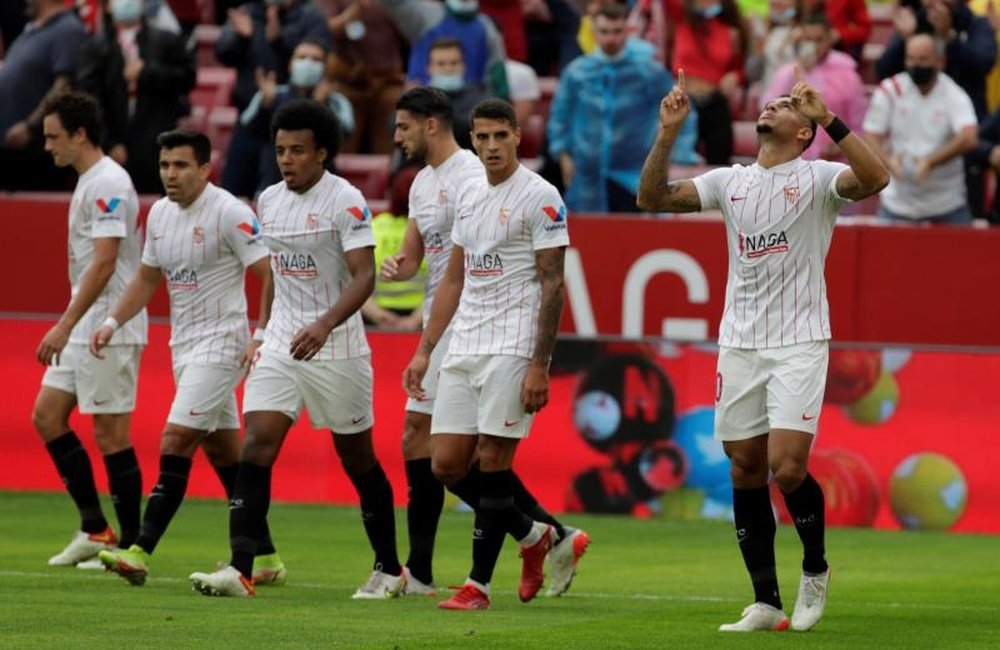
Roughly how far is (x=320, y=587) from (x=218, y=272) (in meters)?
1.76

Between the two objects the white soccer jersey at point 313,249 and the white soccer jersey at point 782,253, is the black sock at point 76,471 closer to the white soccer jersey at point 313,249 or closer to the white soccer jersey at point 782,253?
the white soccer jersey at point 313,249

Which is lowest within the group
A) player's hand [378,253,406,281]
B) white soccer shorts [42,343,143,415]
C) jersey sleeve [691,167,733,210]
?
white soccer shorts [42,343,143,415]

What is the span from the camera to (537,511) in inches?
491

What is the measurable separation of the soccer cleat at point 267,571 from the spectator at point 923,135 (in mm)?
7424

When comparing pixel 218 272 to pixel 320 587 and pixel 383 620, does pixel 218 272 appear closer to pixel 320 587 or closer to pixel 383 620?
pixel 320 587

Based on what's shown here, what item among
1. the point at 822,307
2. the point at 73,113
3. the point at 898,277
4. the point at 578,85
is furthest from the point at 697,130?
the point at 822,307

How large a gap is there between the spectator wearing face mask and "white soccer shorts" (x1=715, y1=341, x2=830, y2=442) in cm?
995

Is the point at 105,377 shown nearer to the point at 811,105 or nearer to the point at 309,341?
the point at 309,341

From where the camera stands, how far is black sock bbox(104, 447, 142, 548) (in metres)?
13.3

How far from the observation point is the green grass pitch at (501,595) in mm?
9867

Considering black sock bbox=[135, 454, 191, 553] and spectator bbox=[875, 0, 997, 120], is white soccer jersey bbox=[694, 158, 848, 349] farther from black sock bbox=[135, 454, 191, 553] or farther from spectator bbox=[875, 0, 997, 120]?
spectator bbox=[875, 0, 997, 120]

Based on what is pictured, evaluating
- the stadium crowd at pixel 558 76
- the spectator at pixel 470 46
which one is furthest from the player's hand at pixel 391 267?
the spectator at pixel 470 46

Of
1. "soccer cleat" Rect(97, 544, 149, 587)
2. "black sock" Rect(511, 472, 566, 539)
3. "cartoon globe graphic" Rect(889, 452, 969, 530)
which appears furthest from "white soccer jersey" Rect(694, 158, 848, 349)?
"cartoon globe graphic" Rect(889, 452, 969, 530)

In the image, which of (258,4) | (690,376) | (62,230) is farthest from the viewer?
(258,4)
